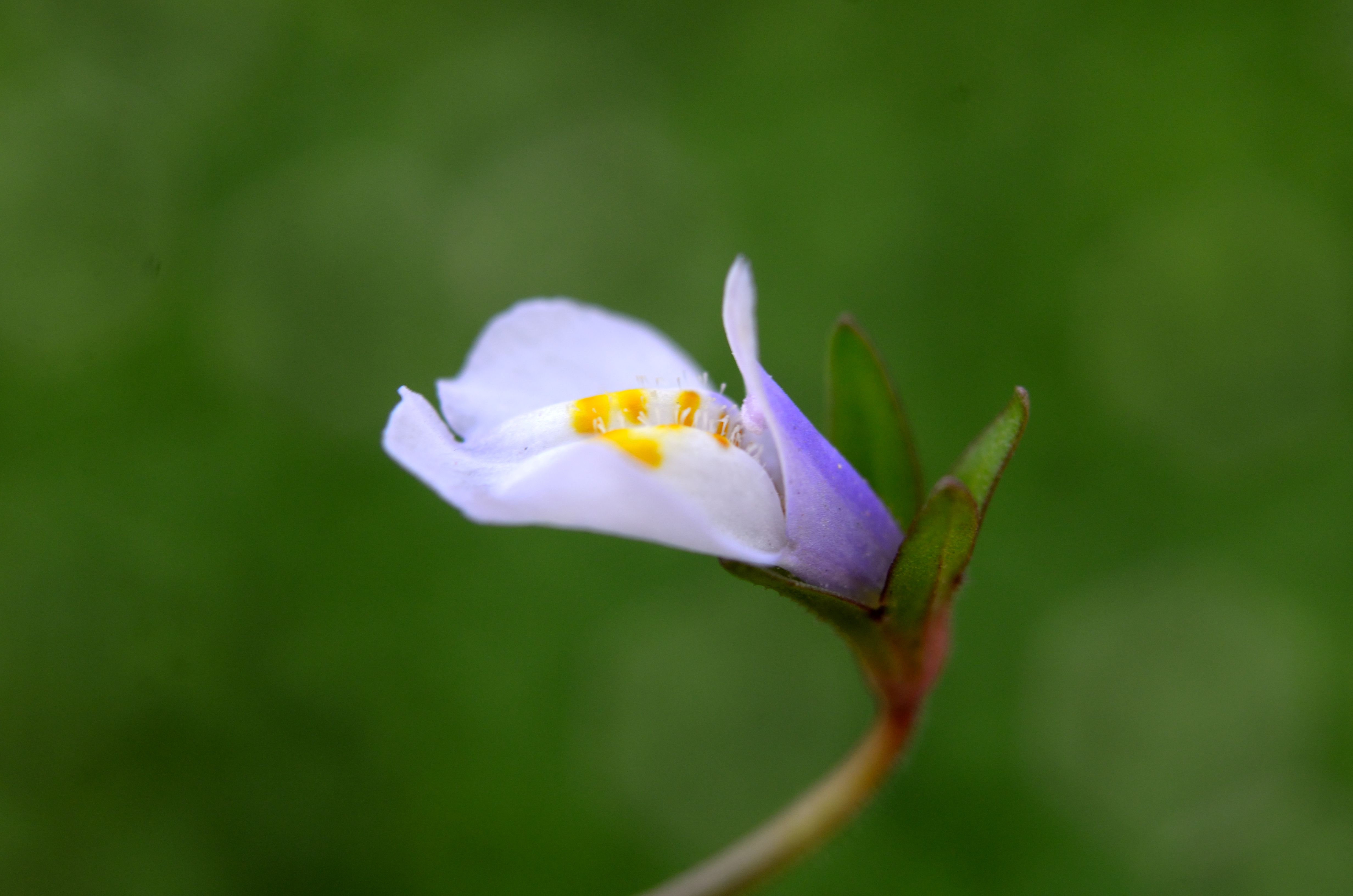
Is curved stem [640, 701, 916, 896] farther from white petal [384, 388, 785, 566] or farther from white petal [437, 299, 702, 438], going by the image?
white petal [437, 299, 702, 438]

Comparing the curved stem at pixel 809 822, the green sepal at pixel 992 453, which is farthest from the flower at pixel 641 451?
the curved stem at pixel 809 822

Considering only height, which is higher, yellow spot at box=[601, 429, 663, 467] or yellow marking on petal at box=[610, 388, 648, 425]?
yellow marking on petal at box=[610, 388, 648, 425]

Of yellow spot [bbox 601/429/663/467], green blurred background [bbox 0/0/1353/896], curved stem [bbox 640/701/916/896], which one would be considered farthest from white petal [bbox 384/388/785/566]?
green blurred background [bbox 0/0/1353/896]

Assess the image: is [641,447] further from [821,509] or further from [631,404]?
[821,509]

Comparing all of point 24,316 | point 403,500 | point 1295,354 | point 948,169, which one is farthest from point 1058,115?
point 24,316

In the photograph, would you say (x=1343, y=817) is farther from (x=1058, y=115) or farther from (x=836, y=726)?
(x=1058, y=115)

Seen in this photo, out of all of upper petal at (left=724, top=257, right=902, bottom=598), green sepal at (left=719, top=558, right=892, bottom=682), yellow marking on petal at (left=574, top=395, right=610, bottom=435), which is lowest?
green sepal at (left=719, top=558, right=892, bottom=682)
